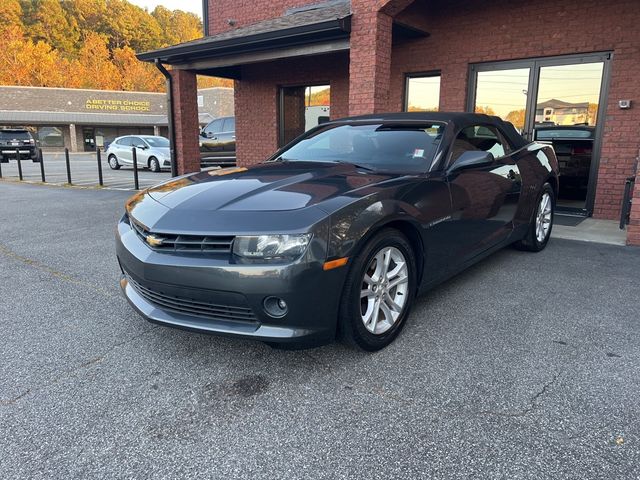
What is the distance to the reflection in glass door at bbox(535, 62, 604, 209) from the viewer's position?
762 cm

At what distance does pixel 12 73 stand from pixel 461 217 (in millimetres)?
66229

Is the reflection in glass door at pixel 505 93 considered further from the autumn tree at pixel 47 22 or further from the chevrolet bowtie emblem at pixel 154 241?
the autumn tree at pixel 47 22

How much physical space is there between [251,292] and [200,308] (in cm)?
37

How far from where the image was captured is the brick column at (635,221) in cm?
562

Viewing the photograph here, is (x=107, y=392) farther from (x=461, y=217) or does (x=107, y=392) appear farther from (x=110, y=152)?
(x=110, y=152)

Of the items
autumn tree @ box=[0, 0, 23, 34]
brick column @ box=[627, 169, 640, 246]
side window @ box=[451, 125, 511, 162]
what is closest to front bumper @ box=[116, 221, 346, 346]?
side window @ box=[451, 125, 511, 162]

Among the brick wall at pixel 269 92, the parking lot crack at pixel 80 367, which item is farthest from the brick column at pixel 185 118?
the parking lot crack at pixel 80 367

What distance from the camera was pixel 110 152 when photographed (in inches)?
824

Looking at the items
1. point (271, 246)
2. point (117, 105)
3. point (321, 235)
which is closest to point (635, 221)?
point (321, 235)

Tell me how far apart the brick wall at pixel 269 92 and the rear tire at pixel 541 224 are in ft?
18.6

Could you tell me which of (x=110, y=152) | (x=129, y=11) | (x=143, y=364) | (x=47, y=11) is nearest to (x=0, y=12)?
(x=47, y=11)

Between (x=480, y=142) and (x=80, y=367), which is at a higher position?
(x=480, y=142)

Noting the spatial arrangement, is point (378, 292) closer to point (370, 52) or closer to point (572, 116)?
point (370, 52)

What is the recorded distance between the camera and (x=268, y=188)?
119 inches
